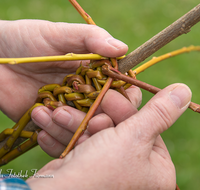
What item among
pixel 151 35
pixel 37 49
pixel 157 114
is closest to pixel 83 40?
pixel 37 49

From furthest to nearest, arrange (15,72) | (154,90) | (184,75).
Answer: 1. (184,75)
2. (15,72)
3. (154,90)

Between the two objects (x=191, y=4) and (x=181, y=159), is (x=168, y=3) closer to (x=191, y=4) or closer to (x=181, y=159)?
(x=191, y=4)

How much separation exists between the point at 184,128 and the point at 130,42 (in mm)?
1056

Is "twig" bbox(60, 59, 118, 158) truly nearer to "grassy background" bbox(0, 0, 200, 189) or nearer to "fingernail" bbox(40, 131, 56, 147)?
"fingernail" bbox(40, 131, 56, 147)

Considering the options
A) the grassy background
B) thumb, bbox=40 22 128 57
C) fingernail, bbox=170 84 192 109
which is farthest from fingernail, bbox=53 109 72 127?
the grassy background

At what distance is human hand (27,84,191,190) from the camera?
1.74ft

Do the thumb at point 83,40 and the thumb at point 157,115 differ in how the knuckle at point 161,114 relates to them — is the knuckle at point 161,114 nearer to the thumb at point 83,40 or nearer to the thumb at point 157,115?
the thumb at point 157,115

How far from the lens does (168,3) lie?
2570 millimetres

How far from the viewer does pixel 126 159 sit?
572mm

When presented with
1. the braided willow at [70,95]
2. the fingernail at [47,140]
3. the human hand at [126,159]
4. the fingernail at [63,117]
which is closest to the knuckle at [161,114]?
the human hand at [126,159]

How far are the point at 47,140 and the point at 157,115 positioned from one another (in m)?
0.57

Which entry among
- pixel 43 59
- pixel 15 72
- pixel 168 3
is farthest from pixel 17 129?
pixel 168 3

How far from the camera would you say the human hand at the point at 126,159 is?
0.53m

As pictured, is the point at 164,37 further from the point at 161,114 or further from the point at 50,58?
the point at 50,58
